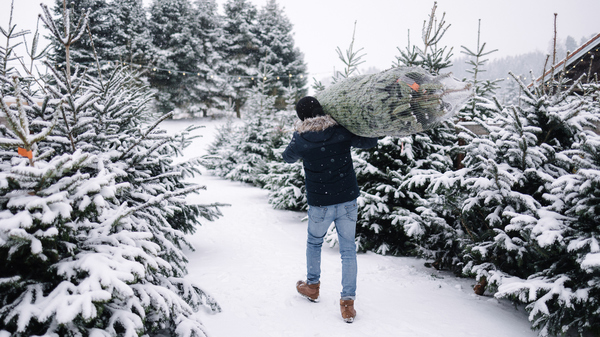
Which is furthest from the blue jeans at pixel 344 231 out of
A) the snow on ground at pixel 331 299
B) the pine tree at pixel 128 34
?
the pine tree at pixel 128 34

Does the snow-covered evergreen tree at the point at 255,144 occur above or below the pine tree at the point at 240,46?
below

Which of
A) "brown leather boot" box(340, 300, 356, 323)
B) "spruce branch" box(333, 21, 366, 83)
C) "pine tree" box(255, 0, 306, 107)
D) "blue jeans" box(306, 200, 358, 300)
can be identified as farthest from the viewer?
"pine tree" box(255, 0, 306, 107)

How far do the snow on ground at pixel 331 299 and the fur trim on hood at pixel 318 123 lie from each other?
1718 millimetres

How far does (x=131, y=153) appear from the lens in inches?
124

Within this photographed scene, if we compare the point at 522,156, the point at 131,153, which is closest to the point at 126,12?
the point at 131,153

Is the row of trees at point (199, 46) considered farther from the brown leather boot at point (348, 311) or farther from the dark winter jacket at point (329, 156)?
the brown leather boot at point (348, 311)

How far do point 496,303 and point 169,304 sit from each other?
10.5ft

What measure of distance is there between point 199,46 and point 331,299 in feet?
98.1

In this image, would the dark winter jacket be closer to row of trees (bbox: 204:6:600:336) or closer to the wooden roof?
row of trees (bbox: 204:6:600:336)

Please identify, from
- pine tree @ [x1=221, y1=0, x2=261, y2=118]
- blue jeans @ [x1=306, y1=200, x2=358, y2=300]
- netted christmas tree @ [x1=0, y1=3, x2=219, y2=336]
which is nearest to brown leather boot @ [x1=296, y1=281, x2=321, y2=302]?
blue jeans @ [x1=306, y1=200, x2=358, y2=300]

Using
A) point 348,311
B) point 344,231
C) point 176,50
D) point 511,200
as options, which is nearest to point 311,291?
point 348,311

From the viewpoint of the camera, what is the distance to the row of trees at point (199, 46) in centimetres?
2675

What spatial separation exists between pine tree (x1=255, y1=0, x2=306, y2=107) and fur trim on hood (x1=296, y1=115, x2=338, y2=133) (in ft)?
93.7

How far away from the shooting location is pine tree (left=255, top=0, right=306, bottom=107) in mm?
31391
